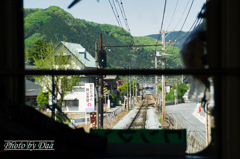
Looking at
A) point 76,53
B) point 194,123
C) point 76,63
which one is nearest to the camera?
point 76,63

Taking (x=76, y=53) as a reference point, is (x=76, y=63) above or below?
below

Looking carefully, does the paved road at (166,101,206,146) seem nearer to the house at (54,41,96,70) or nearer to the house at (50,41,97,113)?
the house at (50,41,97,113)

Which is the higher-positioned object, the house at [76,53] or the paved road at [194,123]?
the house at [76,53]

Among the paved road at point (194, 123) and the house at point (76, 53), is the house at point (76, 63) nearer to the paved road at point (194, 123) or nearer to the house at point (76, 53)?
the house at point (76, 53)

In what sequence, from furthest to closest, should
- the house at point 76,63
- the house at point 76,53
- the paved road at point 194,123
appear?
the house at point 76,53, the house at point 76,63, the paved road at point 194,123

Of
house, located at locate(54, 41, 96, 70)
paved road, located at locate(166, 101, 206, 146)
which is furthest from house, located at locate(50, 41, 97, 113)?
paved road, located at locate(166, 101, 206, 146)

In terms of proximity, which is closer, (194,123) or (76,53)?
(194,123)

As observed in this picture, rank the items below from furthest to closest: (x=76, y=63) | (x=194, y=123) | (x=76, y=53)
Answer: (x=76, y=53)
(x=194, y=123)
(x=76, y=63)

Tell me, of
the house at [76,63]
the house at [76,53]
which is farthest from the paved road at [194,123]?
the house at [76,53]

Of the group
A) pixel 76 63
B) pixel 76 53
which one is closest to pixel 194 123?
pixel 76 63

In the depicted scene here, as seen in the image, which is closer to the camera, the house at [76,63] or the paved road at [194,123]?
the paved road at [194,123]

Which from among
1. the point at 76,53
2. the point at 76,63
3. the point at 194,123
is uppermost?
the point at 76,53

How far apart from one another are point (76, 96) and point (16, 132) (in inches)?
596

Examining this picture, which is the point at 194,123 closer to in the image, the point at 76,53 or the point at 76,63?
the point at 76,63
